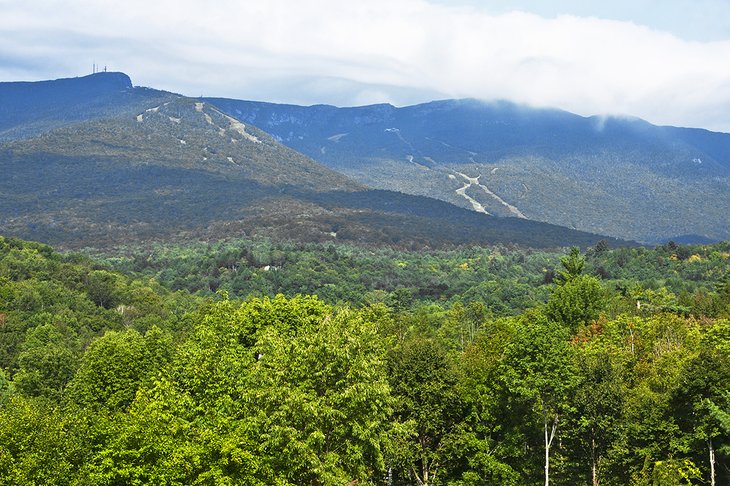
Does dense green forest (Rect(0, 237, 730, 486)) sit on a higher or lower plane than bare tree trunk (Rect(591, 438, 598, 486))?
higher

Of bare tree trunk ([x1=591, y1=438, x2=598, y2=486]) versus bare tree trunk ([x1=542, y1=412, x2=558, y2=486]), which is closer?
bare tree trunk ([x1=542, y1=412, x2=558, y2=486])

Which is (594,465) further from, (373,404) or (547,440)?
(373,404)

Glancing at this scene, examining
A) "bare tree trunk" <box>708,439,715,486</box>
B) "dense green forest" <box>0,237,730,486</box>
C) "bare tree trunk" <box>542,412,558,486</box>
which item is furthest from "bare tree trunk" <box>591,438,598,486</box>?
"bare tree trunk" <box>708,439,715,486</box>

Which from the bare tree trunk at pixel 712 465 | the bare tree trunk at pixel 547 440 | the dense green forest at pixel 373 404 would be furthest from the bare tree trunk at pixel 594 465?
the bare tree trunk at pixel 712 465

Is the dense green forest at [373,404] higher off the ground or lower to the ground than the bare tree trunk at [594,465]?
higher

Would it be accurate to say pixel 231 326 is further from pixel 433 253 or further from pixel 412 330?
pixel 433 253

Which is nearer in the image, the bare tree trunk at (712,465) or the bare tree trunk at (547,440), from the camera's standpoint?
the bare tree trunk at (712,465)

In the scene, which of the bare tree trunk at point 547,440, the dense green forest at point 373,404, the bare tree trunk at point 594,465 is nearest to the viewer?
the dense green forest at point 373,404

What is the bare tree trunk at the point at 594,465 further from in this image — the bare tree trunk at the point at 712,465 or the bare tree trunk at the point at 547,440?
the bare tree trunk at the point at 712,465

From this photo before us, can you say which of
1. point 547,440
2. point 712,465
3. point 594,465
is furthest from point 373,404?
point 712,465

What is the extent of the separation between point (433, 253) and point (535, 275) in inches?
1657

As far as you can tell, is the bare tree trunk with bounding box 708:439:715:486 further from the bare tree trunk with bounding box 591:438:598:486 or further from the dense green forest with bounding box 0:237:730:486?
the bare tree trunk with bounding box 591:438:598:486

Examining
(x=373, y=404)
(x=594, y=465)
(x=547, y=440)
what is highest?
(x=373, y=404)

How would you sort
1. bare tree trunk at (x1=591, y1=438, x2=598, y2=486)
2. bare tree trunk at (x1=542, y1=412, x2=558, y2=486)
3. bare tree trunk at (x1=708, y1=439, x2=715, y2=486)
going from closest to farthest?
bare tree trunk at (x1=708, y1=439, x2=715, y2=486) → bare tree trunk at (x1=542, y1=412, x2=558, y2=486) → bare tree trunk at (x1=591, y1=438, x2=598, y2=486)
